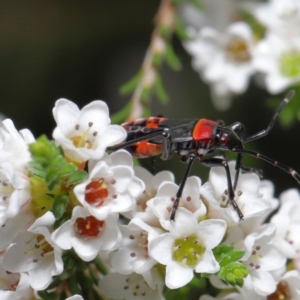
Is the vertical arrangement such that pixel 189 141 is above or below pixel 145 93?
above

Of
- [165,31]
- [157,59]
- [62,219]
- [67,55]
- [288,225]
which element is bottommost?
[67,55]

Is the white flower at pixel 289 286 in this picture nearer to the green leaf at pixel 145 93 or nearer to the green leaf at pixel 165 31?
the green leaf at pixel 145 93

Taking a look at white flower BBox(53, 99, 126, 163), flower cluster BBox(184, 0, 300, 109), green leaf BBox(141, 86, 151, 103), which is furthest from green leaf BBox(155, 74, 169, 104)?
white flower BBox(53, 99, 126, 163)

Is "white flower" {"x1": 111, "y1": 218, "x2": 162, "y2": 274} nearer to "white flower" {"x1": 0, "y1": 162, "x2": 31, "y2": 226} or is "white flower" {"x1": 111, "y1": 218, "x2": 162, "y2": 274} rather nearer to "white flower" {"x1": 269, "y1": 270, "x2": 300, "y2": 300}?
"white flower" {"x1": 0, "y1": 162, "x2": 31, "y2": 226}

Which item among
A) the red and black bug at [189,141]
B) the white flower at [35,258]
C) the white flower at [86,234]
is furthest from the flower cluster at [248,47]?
the white flower at [35,258]

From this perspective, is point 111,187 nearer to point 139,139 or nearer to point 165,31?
point 139,139

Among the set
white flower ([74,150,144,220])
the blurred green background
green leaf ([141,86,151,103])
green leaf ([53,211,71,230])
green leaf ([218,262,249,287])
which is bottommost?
the blurred green background

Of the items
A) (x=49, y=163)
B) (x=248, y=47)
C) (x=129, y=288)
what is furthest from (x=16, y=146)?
(x=248, y=47)

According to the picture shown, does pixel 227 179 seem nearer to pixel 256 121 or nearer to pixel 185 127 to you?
pixel 185 127
